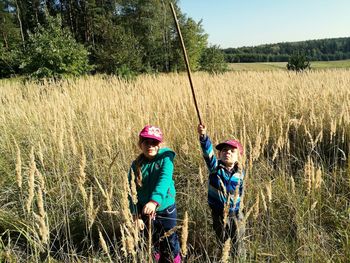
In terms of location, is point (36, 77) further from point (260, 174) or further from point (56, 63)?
point (260, 174)

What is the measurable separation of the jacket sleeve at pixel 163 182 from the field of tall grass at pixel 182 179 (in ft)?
0.71

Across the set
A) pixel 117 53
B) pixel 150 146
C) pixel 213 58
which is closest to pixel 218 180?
pixel 150 146

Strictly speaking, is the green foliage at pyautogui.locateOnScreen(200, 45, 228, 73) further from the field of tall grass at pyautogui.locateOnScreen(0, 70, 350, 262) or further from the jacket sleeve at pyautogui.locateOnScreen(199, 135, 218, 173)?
the jacket sleeve at pyautogui.locateOnScreen(199, 135, 218, 173)

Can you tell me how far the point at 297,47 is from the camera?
81.1 m

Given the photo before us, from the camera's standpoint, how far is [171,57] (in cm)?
3238

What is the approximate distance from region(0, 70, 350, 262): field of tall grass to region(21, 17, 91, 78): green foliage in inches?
214

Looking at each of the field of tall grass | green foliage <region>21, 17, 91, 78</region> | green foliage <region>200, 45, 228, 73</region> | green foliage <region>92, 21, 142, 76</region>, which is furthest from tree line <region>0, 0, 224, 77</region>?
the field of tall grass

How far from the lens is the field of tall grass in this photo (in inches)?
73.5

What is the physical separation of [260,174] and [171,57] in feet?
99.7

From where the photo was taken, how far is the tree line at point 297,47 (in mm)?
81250

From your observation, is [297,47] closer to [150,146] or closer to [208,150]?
[208,150]

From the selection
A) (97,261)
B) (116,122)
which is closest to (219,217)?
(97,261)

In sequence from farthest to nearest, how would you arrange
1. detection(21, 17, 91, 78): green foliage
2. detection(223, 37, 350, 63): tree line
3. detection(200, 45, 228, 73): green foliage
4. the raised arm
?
detection(223, 37, 350, 63): tree line < detection(200, 45, 228, 73): green foliage < detection(21, 17, 91, 78): green foliage < the raised arm

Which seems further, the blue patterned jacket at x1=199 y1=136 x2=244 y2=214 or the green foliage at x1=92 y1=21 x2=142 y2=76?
the green foliage at x1=92 y1=21 x2=142 y2=76
